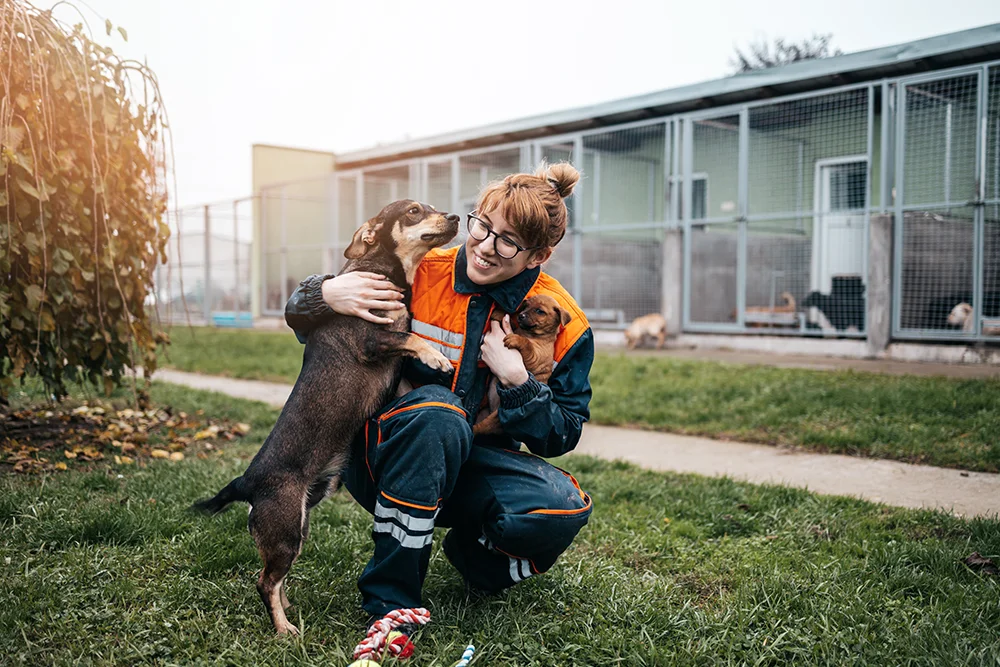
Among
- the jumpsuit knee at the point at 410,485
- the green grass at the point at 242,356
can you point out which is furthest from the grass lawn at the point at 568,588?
the green grass at the point at 242,356

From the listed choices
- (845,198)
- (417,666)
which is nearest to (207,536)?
(417,666)

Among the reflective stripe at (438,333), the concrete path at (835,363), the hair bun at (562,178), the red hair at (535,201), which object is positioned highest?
the hair bun at (562,178)

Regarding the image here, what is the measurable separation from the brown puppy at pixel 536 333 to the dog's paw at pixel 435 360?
18cm

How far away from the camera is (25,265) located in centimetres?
378

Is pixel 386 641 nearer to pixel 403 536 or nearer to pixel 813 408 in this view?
pixel 403 536

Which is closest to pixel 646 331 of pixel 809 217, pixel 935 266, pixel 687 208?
pixel 687 208

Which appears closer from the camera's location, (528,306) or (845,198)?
(528,306)

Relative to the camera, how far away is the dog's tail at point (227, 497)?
7.47 ft

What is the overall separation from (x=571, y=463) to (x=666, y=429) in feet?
4.40

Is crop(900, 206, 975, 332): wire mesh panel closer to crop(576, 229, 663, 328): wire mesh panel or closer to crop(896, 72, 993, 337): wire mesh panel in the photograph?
crop(896, 72, 993, 337): wire mesh panel

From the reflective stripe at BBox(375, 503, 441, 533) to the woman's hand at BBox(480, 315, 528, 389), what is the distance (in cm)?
46

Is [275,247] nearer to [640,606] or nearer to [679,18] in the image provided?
[679,18]

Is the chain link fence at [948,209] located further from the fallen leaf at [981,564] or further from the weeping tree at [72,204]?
the weeping tree at [72,204]

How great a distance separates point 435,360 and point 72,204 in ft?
8.24
